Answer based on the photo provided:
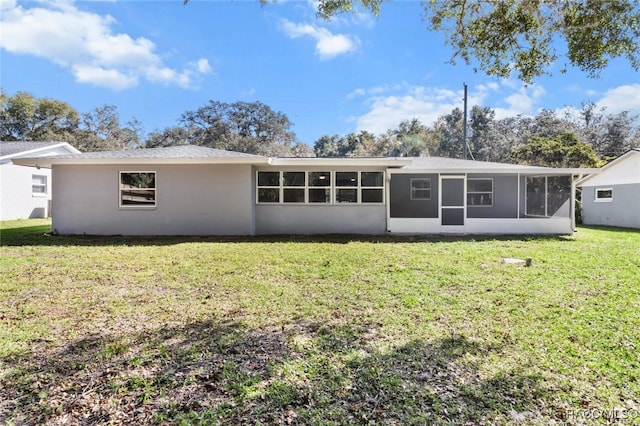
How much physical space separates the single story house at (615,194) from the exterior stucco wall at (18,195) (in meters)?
25.1

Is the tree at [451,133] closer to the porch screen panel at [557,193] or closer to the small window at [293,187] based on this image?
the porch screen panel at [557,193]

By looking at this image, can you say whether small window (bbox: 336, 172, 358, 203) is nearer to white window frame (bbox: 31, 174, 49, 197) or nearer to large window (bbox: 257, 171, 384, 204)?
large window (bbox: 257, 171, 384, 204)

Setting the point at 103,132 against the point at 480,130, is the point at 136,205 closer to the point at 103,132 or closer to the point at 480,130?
the point at 103,132

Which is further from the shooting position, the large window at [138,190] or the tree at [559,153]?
the tree at [559,153]

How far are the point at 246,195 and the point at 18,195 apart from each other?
1231 cm

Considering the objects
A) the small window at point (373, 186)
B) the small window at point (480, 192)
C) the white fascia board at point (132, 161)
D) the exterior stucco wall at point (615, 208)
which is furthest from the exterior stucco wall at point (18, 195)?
the exterior stucco wall at point (615, 208)

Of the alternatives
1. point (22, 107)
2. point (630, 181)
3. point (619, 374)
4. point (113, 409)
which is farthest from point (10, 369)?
point (22, 107)

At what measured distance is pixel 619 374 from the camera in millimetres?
2789

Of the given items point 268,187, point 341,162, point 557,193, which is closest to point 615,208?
point 557,193

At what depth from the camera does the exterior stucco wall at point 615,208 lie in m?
14.6

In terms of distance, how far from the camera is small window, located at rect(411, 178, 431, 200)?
46.3 ft

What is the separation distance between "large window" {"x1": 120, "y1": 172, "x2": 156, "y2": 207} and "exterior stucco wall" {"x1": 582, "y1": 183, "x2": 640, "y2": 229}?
1887cm

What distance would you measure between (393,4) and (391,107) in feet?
114

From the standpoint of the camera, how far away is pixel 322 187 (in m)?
11.6
